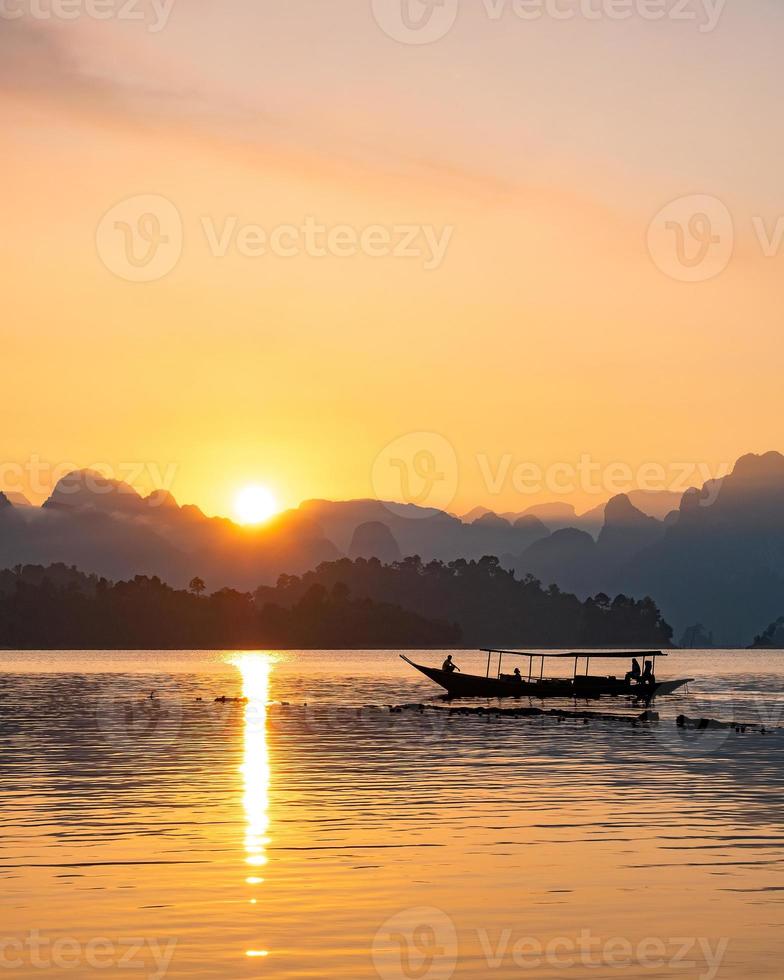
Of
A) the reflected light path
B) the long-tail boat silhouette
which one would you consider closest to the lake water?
the reflected light path

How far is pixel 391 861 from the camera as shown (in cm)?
3534

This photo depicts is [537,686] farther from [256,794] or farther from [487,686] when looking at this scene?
[256,794]

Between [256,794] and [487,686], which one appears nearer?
[256,794]

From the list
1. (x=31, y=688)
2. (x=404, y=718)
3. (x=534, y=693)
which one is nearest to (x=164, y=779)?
(x=404, y=718)

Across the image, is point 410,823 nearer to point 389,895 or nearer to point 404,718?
point 389,895

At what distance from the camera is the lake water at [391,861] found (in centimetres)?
2567

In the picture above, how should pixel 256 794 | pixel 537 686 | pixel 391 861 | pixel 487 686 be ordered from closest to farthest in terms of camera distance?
pixel 391 861 → pixel 256 794 → pixel 487 686 → pixel 537 686

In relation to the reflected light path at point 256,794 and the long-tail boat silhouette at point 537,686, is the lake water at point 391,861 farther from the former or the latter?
the long-tail boat silhouette at point 537,686

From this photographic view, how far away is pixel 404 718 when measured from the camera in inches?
4050

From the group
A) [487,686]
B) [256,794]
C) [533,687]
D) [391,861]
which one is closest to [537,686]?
[533,687]

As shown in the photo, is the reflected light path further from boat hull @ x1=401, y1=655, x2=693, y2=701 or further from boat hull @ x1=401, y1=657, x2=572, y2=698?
boat hull @ x1=401, y1=655, x2=693, y2=701

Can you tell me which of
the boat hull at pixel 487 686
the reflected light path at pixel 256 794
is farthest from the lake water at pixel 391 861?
the boat hull at pixel 487 686

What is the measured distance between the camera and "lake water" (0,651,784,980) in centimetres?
2567

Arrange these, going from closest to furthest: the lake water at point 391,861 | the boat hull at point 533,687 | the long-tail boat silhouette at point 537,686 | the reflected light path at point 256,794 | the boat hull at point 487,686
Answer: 1. the lake water at point 391,861
2. the reflected light path at point 256,794
3. the boat hull at point 487,686
4. the long-tail boat silhouette at point 537,686
5. the boat hull at point 533,687
